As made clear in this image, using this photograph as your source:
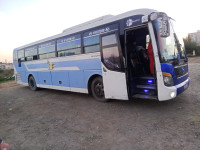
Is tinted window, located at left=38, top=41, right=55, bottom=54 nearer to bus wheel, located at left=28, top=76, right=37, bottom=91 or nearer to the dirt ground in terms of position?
bus wheel, located at left=28, top=76, right=37, bottom=91

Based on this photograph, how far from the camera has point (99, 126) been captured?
3.97 meters

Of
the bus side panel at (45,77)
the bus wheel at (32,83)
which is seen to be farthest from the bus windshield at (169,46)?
the bus wheel at (32,83)

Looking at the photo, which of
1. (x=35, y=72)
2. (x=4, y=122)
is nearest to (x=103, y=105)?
(x=4, y=122)

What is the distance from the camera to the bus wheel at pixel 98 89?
5930mm

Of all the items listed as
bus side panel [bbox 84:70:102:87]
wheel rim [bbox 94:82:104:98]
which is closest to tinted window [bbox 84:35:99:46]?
bus side panel [bbox 84:70:102:87]

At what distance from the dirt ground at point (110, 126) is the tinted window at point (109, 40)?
2.32 m

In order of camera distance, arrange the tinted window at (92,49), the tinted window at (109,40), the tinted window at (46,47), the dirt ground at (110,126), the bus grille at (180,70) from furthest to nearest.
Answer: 1. the tinted window at (46,47)
2. the tinted window at (92,49)
3. the tinted window at (109,40)
4. the bus grille at (180,70)
5. the dirt ground at (110,126)

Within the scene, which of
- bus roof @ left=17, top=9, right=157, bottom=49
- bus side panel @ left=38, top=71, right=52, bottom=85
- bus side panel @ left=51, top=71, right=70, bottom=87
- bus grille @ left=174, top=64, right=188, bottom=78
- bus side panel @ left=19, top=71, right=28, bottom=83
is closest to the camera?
bus grille @ left=174, top=64, right=188, bottom=78

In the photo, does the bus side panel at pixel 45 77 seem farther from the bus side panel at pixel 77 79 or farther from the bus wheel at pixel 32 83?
the bus side panel at pixel 77 79

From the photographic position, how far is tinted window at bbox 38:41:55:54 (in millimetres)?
7972

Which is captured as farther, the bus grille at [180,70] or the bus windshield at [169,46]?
the bus grille at [180,70]

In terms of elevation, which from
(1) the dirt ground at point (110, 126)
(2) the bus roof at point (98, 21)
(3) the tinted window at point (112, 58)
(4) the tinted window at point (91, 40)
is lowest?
(1) the dirt ground at point (110, 126)

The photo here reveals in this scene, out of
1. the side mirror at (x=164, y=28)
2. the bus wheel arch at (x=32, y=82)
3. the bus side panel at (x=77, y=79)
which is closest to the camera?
the side mirror at (x=164, y=28)

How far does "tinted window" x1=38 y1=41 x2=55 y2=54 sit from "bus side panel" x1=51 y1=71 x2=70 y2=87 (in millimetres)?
1299
